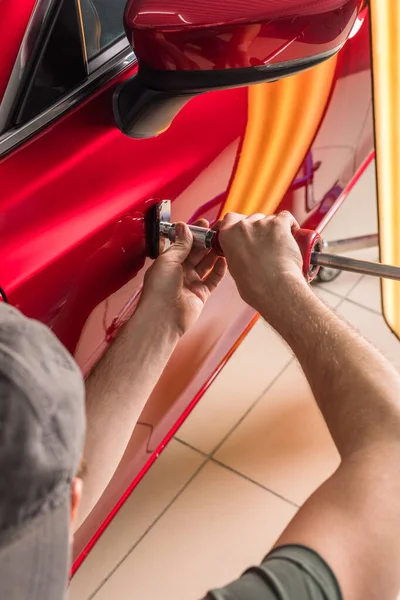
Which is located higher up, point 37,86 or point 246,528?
point 37,86

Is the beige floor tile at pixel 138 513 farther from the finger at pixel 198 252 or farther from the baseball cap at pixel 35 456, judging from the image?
the baseball cap at pixel 35 456

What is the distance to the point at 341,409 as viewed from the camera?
86cm

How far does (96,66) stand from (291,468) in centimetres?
104

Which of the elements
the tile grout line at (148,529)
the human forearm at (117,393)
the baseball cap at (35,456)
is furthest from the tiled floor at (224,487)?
the baseball cap at (35,456)

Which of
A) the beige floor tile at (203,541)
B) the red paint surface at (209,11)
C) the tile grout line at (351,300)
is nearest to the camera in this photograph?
the red paint surface at (209,11)

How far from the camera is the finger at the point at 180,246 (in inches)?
38.6

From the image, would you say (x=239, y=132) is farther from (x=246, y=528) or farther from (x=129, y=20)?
(x=246, y=528)

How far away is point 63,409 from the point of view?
0.55m

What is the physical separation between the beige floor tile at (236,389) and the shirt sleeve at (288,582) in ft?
3.10

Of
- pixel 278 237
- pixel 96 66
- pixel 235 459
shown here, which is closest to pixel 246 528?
pixel 235 459

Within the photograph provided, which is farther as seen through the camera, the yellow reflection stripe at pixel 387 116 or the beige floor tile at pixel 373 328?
the beige floor tile at pixel 373 328

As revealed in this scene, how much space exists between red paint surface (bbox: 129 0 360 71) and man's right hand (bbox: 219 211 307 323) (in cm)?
24

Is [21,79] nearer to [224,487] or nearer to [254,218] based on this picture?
[254,218]

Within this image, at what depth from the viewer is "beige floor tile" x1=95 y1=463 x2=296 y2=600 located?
4.62ft
